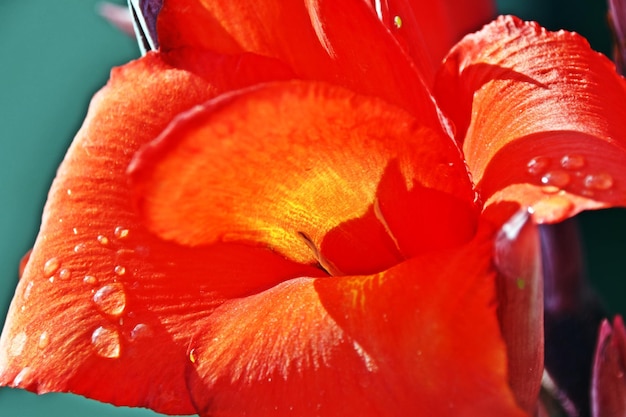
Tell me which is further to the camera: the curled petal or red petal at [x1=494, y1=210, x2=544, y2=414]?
the curled petal

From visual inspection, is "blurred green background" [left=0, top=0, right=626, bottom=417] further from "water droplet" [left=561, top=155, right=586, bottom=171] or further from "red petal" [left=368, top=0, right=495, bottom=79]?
"water droplet" [left=561, top=155, right=586, bottom=171]

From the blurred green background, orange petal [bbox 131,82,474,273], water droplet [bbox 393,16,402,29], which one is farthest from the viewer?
the blurred green background

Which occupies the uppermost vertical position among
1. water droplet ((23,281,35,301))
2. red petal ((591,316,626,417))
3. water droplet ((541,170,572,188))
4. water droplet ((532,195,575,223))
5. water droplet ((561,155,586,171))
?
water droplet ((23,281,35,301))

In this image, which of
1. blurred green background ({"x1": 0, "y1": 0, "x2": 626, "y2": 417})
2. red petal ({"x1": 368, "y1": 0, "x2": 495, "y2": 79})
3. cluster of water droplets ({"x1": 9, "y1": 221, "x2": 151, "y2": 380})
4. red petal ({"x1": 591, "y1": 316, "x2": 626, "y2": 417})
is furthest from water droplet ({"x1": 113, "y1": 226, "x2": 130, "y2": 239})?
blurred green background ({"x1": 0, "y1": 0, "x2": 626, "y2": 417})

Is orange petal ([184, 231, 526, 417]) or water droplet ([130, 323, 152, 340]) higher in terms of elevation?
water droplet ([130, 323, 152, 340])

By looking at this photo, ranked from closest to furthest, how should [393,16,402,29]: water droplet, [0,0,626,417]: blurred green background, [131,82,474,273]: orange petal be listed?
[131,82,474,273]: orange petal < [393,16,402,29]: water droplet < [0,0,626,417]: blurred green background

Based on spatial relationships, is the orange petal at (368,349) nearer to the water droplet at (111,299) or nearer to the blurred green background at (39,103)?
the water droplet at (111,299)

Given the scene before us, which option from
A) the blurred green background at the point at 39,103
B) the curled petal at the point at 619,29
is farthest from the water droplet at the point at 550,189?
the blurred green background at the point at 39,103
